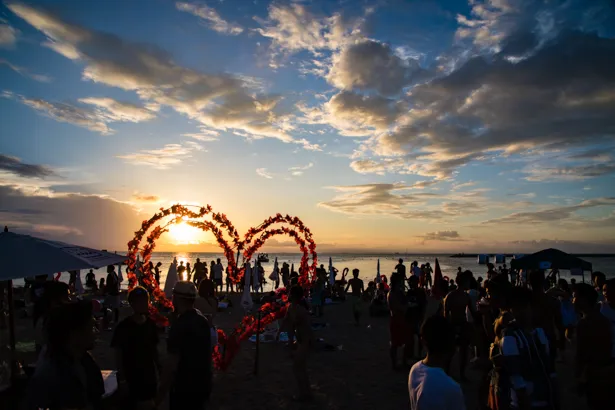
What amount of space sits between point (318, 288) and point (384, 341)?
17.8ft

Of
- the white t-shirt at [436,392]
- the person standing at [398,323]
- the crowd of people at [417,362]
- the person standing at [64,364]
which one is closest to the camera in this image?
the white t-shirt at [436,392]

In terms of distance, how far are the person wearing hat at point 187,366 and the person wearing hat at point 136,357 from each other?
261 mm

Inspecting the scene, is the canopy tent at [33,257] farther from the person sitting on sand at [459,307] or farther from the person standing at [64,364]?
the person sitting on sand at [459,307]

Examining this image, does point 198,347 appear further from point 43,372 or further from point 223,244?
point 223,244

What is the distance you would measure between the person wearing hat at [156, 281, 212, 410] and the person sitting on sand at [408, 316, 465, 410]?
250 cm

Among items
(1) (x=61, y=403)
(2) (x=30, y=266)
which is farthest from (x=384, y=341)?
(1) (x=61, y=403)

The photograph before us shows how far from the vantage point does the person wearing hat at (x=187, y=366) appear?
14.4 ft

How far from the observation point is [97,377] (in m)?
3.49

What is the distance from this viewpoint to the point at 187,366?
174 inches

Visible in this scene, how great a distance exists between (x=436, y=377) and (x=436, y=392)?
9cm

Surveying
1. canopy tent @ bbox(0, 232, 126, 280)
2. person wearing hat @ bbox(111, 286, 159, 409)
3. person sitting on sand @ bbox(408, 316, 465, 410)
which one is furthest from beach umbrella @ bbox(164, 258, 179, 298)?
person sitting on sand @ bbox(408, 316, 465, 410)

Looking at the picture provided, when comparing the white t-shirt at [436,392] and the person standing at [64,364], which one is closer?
the white t-shirt at [436,392]

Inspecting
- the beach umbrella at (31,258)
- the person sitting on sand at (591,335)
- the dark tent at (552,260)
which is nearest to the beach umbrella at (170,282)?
the beach umbrella at (31,258)

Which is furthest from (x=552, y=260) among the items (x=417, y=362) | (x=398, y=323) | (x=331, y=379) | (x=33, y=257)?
(x=33, y=257)
